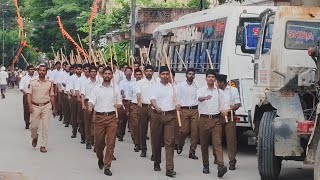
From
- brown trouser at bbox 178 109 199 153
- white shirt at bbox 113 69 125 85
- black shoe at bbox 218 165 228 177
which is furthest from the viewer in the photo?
white shirt at bbox 113 69 125 85

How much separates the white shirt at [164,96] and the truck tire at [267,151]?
5.73 feet

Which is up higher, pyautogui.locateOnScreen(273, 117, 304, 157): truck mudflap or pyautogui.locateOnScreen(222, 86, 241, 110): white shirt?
pyautogui.locateOnScreen(222, 86, 241, 110): white shirt

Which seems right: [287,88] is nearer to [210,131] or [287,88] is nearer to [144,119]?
[210,131]

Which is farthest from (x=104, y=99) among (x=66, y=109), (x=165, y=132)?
(x=66, y=109)

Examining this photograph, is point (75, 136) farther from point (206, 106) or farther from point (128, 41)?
point (128, 41)

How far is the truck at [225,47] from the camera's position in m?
15.4

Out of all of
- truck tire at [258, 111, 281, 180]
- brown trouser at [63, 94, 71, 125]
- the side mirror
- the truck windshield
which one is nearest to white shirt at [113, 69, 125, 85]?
brown trouser at [63, 94, 71, 125]

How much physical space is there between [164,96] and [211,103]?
784mm

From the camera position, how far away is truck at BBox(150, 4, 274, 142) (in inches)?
607

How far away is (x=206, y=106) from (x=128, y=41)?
84.4 ft

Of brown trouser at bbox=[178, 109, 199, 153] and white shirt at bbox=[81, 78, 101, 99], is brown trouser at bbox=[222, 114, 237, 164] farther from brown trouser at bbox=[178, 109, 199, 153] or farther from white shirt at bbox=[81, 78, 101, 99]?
white shirt at bbox=[81, 78, 101, 99]

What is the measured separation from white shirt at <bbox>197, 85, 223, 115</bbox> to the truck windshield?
1520 millimetres

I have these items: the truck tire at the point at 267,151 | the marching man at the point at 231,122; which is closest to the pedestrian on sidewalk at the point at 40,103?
the marching man at the point at 231,122

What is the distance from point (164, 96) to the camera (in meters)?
12.6
